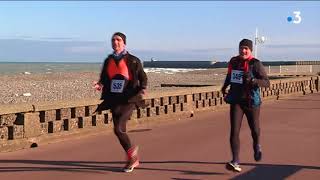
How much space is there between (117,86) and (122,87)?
69 millimetres

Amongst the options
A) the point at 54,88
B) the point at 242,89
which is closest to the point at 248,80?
the point at 242,89

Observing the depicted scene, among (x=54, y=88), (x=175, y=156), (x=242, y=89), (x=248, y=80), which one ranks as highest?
(x=248, y=80)

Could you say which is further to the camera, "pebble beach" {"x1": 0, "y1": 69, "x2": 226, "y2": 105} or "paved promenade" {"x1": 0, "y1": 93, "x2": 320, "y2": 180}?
"pebble beach" {"x1": 0, "y1": 69, "x2": 226, "y2": 105}

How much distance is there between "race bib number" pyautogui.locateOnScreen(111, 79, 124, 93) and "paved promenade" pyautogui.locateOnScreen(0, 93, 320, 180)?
1082 mm

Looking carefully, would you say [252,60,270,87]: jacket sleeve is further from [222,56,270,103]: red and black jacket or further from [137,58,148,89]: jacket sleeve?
[137,58,148,89]: jacket sleeve

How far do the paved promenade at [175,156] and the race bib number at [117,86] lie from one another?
108 cm

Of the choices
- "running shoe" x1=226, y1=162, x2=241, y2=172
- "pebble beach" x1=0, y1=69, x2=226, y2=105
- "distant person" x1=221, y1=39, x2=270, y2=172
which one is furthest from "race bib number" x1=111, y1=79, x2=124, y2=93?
"pebble beach" x1=0, y1=69, x2=226, y2=105

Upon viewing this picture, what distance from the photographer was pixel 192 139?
37.0ft

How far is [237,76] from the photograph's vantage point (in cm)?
784

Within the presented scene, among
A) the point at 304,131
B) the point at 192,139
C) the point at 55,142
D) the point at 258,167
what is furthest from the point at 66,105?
the point at 304,131

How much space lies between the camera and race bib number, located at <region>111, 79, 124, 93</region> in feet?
25.1

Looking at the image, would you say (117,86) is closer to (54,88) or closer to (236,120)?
(236,120)

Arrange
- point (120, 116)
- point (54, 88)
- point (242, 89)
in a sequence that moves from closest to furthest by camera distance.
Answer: point (120, 116), point (242, 89), point (54, 88)

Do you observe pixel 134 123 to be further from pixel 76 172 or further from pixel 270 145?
pixel 76 172
